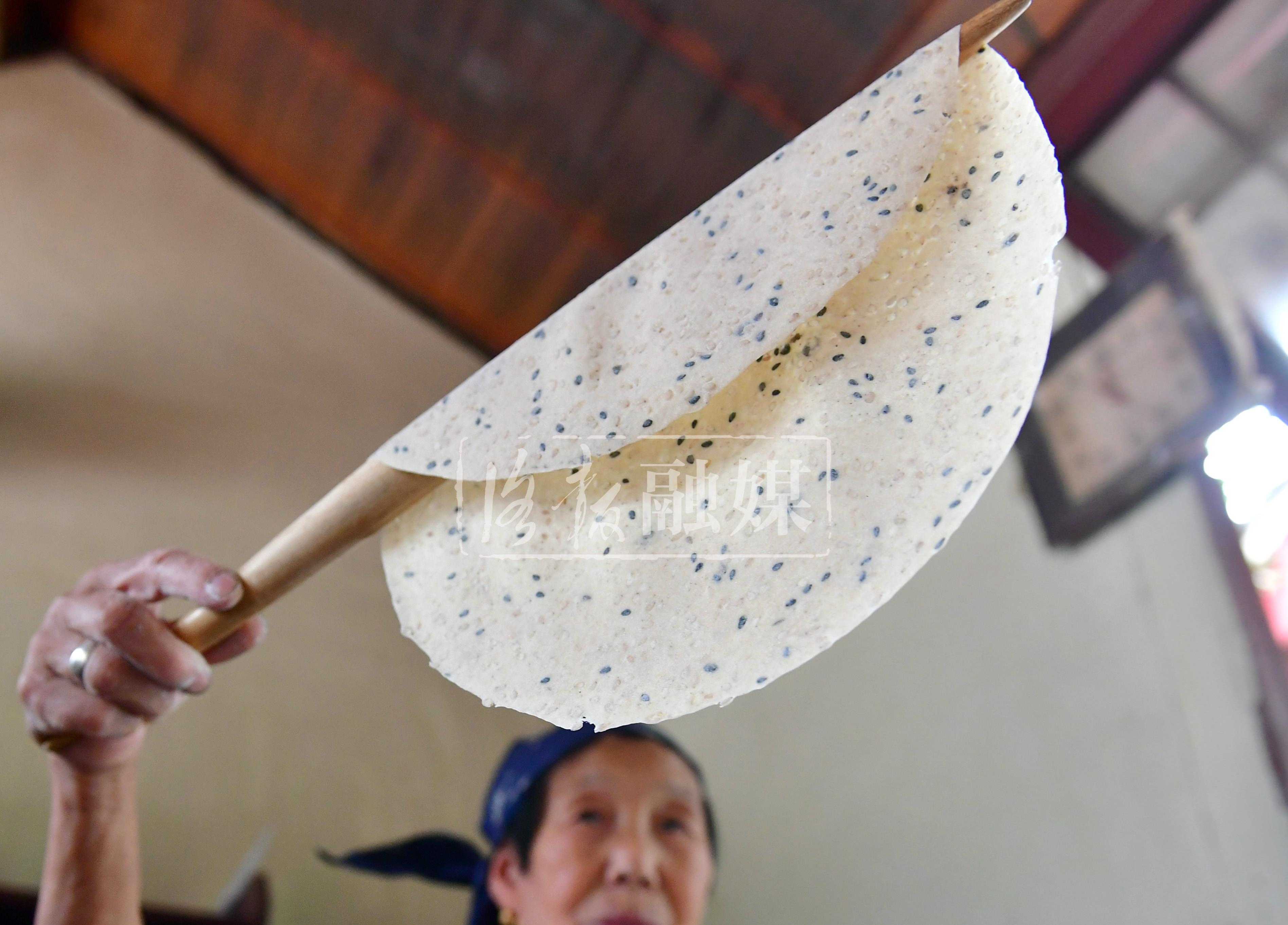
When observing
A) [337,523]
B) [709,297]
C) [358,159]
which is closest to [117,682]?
[337,523]

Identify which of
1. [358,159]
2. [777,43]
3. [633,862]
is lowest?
[633,862]

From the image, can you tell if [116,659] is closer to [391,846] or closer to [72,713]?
[72,713]

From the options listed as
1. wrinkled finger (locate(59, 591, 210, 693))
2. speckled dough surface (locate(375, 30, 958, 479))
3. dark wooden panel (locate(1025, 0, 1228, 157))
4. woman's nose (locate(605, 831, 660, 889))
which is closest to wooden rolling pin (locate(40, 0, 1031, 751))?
speckled dough surface (locate(375, 30, 958, 479))

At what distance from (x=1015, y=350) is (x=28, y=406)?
1460 mm

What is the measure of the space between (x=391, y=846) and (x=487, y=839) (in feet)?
0.38

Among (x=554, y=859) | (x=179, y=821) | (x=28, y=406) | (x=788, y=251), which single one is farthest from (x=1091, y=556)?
(x=28, y=406)

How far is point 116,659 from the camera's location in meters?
0.61

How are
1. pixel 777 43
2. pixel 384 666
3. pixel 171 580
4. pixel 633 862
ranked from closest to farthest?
pixel 171 580 < pixel 633 862 < pixel 777 43 < pixel 384 666

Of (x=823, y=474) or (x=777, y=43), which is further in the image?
(x=777, y=43)

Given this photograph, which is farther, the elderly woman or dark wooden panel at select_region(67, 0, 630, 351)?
dark wooden panel at select_region(67, 0, 630, 351)

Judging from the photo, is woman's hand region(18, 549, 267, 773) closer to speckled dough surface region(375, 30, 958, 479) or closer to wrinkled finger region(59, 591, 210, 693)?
wrinkled finger region(59, 591, 210, 693)

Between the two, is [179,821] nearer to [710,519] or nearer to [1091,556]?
[710,519]

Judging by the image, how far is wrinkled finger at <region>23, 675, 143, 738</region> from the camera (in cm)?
65

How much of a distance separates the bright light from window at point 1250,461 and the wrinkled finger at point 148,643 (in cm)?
97
